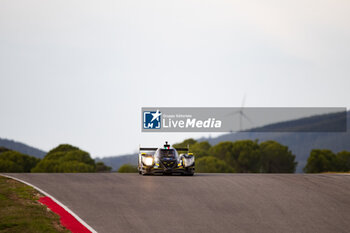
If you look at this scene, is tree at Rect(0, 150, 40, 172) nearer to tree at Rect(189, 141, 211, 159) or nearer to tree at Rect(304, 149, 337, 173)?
tree at Rect(189, 141, 211, 159)

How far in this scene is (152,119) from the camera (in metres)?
47.1

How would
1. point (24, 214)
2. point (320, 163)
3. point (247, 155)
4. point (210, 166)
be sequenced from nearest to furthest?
point (24, 214), point (210, 166), point (247, 155), point (320, 163)

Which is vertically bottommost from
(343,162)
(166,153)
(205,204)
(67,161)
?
(343,162)

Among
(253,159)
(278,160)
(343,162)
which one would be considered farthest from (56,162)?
(343,162)

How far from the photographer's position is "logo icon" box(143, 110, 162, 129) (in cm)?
4594

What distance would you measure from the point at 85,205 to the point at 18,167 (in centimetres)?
10171

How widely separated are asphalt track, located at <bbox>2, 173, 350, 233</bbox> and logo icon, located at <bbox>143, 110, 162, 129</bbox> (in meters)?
20.9

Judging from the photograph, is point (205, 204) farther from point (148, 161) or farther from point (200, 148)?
point (200, 148)

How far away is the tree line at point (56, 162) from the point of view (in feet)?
322

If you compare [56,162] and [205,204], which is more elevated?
[205,204]

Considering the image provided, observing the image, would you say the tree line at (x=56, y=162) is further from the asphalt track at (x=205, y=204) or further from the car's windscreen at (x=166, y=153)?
the asphalt track at (x=205, y=204)

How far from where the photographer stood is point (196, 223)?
47.7 feet

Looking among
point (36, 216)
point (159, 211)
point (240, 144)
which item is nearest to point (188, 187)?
point (159, 211)

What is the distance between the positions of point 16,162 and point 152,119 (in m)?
78.3
